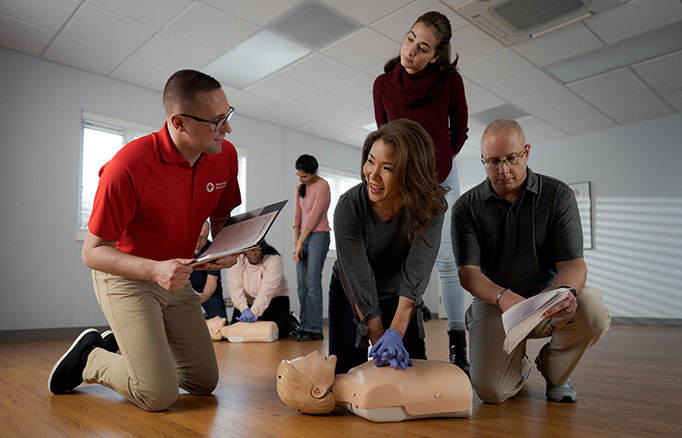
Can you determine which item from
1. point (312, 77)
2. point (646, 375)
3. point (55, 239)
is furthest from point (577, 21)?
point (55, 239)

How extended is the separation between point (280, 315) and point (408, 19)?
8.23 ft

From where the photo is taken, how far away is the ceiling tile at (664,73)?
4445mm

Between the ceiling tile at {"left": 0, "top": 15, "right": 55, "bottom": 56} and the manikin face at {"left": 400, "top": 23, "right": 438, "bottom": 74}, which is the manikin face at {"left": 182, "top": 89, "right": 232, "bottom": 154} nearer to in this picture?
the manikin face at {"left": 400, "top": 23, "right": 438, "bottom": 74}

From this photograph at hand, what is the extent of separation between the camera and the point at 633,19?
3.68 meters

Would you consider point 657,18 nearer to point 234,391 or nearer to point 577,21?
point 577,21

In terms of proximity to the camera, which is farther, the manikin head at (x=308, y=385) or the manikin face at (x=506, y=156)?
the manikin face at (x=506, y=156)

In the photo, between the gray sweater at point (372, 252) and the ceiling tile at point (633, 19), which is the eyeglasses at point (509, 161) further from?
the ceiling tile at point (633, 19)

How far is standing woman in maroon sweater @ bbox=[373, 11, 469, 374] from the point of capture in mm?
1931

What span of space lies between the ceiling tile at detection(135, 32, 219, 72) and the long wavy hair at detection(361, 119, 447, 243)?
10.0 ft

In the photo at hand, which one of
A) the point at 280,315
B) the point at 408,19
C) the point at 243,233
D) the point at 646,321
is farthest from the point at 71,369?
the point at 646,321

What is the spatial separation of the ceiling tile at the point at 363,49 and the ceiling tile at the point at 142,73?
1.58 metres

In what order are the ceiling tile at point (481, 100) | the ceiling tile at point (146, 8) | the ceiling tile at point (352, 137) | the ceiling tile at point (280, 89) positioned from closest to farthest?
the ceiling tile at point (146, 8)
the ceiling tile at point (280, 89)
the ceiling tile at point (481, 100)
the ceiling tile at point (352, 137)

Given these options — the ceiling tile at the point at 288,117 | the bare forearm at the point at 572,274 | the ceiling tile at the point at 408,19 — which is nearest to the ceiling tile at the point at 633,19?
the ceiling tile at the point at 408,19

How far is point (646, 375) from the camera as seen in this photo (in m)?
2.17
